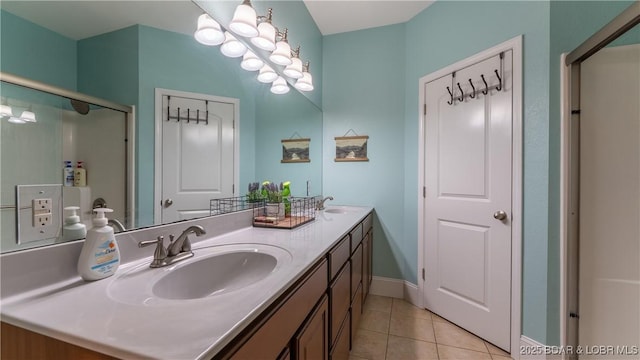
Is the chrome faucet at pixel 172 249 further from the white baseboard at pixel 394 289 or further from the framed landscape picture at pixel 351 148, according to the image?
the white baseboard at pixel 394 289

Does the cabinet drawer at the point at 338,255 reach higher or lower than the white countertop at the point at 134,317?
lower

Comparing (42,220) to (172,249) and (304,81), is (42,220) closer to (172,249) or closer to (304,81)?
(172,249)

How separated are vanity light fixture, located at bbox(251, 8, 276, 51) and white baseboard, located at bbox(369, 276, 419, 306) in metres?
2.19

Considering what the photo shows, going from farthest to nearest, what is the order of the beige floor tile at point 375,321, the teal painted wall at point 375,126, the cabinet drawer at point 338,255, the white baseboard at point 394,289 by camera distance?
the teal painted wall at point 375,126 → the white baseboard at point 394,289 → the beige floor tile at point 375,321 → the cabinet drawer at point 338,255

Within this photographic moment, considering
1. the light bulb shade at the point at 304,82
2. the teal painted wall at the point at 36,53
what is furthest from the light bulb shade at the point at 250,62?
the teal painted wall at the point at 36,53

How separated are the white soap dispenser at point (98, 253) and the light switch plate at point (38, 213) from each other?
0.09 meters

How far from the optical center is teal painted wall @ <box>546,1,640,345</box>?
4.53 feet

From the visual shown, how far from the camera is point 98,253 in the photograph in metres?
0.68

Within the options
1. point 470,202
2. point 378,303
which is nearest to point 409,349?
point 378,303

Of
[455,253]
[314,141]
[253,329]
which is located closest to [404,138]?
[314,141]

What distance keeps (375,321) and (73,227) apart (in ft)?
6.49

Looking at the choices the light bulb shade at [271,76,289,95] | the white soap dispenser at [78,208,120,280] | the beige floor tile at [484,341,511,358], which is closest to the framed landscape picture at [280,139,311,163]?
the light bulb shade at [271,76,289,95]

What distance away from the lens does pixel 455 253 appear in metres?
1.92

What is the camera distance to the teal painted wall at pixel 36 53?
0.58 meters
